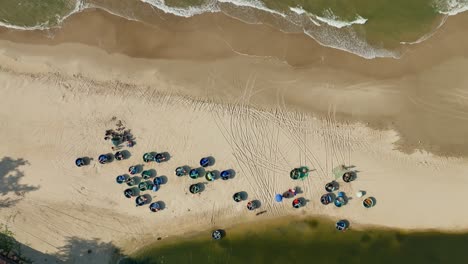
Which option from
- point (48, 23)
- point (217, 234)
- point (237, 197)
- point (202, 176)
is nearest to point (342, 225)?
point (237, 197)

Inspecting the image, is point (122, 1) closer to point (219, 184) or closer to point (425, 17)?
point (219, 184)

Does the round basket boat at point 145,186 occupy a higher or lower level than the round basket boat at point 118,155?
lower

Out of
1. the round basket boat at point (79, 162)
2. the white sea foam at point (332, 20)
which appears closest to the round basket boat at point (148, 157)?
the round basket boat at point (79, 162)

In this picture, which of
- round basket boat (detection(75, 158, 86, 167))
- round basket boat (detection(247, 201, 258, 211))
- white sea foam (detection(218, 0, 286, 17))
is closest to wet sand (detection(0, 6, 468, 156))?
white sea foam (detection(218, 0, 286, 17))

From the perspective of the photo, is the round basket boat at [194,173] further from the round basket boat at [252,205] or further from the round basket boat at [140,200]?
the round basket boat at [252,205]

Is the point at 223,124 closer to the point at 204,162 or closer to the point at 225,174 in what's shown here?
the point at 204,162

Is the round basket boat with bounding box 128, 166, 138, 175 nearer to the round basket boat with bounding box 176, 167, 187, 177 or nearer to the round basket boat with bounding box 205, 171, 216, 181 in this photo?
the round basket boat with bounding box 176, 167, 187, 177
